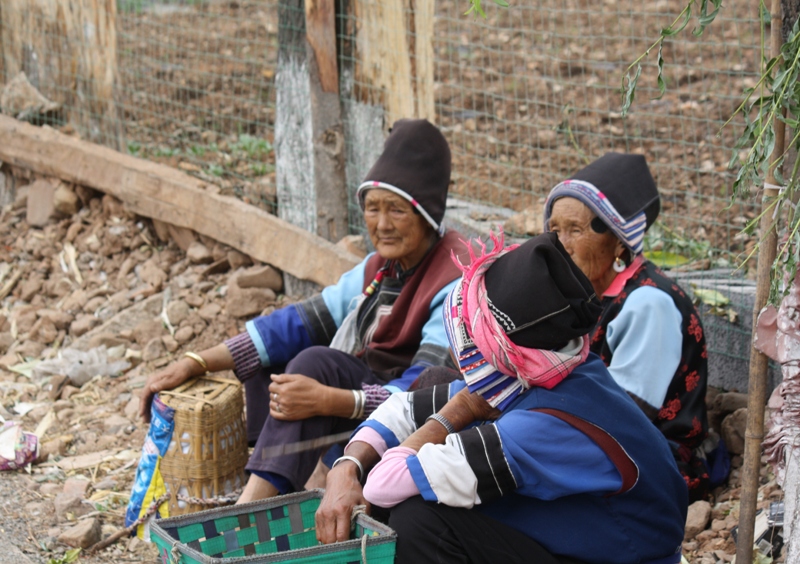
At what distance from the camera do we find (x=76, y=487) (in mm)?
3992

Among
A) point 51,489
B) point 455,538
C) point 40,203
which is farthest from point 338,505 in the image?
point 40,203

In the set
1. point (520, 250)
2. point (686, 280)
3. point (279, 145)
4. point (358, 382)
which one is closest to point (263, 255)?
point (279, 145)

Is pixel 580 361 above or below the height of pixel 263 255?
above

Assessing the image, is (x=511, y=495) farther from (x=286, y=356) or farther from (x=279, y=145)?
(x=279, y=145)

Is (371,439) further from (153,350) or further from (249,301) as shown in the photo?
(153,350)

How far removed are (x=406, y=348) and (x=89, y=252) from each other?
3.07 m

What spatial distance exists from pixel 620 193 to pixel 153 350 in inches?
110

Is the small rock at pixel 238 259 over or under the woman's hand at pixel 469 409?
under

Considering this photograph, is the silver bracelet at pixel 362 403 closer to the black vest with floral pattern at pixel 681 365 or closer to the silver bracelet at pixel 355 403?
the silver bracelet at pixel 355 403

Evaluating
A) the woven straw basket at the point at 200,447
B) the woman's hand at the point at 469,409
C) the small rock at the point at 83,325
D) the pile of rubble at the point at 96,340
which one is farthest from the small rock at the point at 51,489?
the woman's hand at the point at 469,409

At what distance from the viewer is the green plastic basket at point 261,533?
8.08 ft

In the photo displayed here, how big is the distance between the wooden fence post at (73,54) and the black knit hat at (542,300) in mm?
4390

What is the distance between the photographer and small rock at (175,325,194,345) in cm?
522

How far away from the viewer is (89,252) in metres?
6.04
